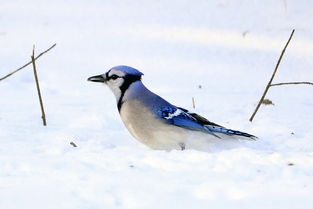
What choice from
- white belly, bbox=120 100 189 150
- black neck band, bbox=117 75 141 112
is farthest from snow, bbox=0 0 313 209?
black neck band, bbox=117 75 141 112

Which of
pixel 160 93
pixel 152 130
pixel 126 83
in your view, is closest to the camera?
pixel 152 130

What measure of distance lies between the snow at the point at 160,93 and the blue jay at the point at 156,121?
0.10 metres

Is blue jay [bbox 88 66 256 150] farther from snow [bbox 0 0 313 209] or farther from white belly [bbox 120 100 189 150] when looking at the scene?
snow [bbox 0 0 313 209]

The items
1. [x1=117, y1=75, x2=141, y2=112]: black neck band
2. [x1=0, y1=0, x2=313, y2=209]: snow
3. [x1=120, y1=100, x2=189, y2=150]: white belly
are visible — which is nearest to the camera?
[x1=0, y1=0, x2=313, y2=209]: snow

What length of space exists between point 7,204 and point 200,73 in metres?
3.86

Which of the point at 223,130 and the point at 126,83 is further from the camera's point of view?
the point at 126,83

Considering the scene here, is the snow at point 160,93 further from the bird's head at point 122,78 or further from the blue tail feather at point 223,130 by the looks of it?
the bird's head at point 122,78

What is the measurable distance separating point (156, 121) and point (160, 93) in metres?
1.71

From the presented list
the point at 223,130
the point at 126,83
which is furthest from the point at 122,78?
the point at 223,130

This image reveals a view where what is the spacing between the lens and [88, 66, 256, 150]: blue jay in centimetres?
436

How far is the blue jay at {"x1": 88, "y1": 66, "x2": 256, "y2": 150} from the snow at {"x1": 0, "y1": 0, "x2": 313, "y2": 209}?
102 mm

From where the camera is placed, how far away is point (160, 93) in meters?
6.08

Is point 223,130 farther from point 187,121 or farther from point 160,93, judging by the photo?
point 160,93

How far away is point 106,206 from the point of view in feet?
9.95
